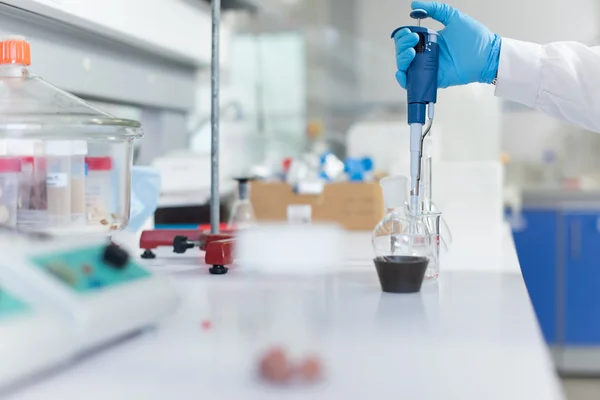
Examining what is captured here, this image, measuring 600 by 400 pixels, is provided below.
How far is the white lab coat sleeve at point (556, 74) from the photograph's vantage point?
1.42 meters

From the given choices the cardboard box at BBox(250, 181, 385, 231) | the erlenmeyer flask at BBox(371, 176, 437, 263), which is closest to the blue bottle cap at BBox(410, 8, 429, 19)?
the erlenmeyer flask at BBox(371, 176, 437, 263)

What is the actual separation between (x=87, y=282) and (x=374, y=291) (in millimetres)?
456

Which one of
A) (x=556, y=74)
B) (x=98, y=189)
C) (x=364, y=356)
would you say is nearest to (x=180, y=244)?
(x=98, y=189)

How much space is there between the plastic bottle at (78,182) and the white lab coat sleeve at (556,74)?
3.03 ft

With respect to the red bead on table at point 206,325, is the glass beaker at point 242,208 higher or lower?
higher

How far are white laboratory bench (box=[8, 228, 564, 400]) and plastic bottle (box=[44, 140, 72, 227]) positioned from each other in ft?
0.76

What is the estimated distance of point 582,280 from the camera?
3162 millimetres

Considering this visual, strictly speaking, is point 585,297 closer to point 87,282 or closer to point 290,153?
point 290,153

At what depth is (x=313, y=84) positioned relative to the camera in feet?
12.1

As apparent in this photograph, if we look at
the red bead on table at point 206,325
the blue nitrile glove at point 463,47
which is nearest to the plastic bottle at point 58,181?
the red bead on table at point 206,325

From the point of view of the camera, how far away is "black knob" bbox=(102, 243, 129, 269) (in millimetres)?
702

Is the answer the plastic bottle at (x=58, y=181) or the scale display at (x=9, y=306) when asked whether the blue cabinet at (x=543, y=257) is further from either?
the scale display at (x=9, y=306)

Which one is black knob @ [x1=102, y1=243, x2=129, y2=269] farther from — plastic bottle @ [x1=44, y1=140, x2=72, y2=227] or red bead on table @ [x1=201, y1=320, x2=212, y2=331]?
plastic bottle @ [x1=44, y1=140, x2=72, y2=227]

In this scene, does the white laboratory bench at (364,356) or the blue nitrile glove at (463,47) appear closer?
the white laboratory bench at (364,356)
